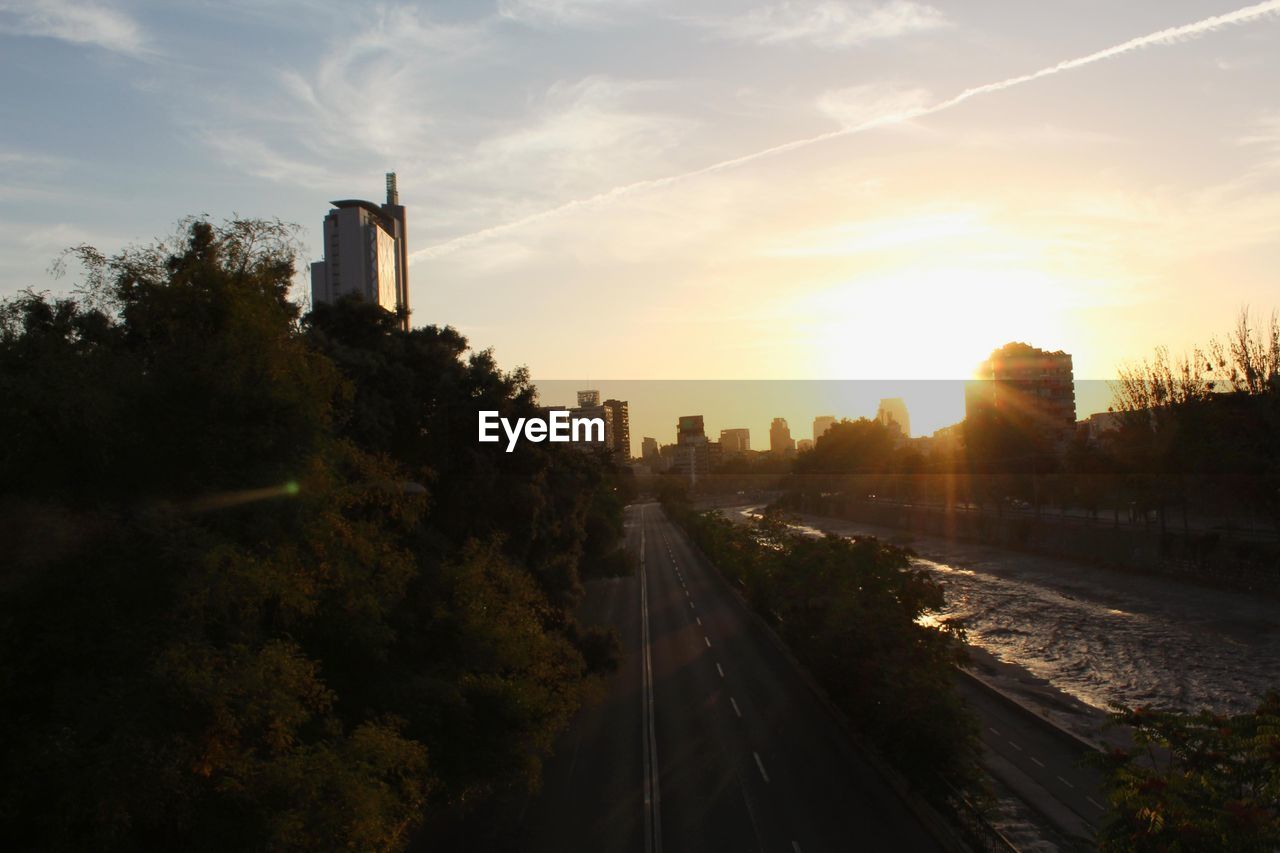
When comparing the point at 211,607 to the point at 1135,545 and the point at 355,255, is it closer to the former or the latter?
the point at 1135,545

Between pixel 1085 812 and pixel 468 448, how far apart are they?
14.1 meters

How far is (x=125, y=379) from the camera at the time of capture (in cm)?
907

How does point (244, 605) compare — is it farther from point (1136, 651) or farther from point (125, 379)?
point (1136, 651)

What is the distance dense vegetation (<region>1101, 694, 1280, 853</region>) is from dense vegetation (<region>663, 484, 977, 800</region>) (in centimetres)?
559

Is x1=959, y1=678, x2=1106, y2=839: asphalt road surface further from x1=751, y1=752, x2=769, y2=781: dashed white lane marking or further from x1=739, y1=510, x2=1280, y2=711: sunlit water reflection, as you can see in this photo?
x1=739, y1=510, x2=1280, y2=711: sunlit water reflection

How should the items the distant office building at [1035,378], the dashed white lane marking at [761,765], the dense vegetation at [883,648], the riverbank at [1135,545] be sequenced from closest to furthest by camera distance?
the dense vegetation at [883,648], the dashed white lane marking at [761,765], the riverbank at [1135,545], the distant office building at [1035,378]

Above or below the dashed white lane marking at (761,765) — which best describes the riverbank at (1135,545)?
above

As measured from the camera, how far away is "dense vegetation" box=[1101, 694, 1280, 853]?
7078mm

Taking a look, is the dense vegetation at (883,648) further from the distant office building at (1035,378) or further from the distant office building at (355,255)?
the distant office building at (1035,378)

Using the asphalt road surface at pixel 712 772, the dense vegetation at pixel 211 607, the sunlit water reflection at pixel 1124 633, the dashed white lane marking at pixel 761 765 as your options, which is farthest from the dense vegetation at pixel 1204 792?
the sunlit water reflection at pixel 1124 633

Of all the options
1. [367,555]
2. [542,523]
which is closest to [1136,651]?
[542,523]

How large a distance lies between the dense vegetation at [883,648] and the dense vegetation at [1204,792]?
5591 millimetres

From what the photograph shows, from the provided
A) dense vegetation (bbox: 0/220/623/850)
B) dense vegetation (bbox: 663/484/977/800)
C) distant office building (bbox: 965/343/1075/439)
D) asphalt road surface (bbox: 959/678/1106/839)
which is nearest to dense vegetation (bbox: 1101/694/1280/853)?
asphalt road surface (bbox: 959/678/1106/839)

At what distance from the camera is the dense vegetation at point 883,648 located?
1516 centimetres
